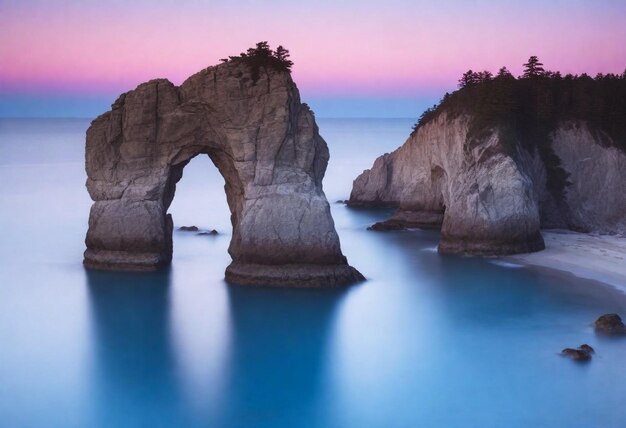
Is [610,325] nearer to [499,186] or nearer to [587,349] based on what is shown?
[587,349]

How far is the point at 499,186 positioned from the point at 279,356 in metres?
18.7

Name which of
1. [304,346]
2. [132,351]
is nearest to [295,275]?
[304,346]

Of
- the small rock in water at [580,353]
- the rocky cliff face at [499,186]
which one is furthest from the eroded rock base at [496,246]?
the small rock in water at [580,353]

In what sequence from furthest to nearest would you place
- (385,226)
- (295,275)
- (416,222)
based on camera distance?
1. (416,222)
2. (385,226)
3. (295,275)

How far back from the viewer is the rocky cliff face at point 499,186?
4234 centimetres

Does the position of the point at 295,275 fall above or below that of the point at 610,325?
above

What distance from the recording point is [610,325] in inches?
1161

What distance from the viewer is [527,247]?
42.6 metres

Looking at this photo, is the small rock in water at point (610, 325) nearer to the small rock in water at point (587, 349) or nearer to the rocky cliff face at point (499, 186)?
the small rock in water at point (587, 349)

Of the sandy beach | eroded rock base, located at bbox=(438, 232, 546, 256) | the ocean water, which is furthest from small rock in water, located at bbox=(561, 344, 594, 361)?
eroded rock base, located at bbox=(438, 232, 546, 256)

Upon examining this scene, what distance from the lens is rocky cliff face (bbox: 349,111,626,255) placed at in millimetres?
42344

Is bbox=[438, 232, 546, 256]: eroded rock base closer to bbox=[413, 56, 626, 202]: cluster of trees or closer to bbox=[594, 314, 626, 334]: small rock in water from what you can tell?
bbox=[413, 56, 626, 202]: cluster of trees

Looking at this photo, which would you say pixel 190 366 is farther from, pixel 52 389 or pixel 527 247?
pixel 527 247

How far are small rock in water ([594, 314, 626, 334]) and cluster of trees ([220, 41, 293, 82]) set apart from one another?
16148mm
